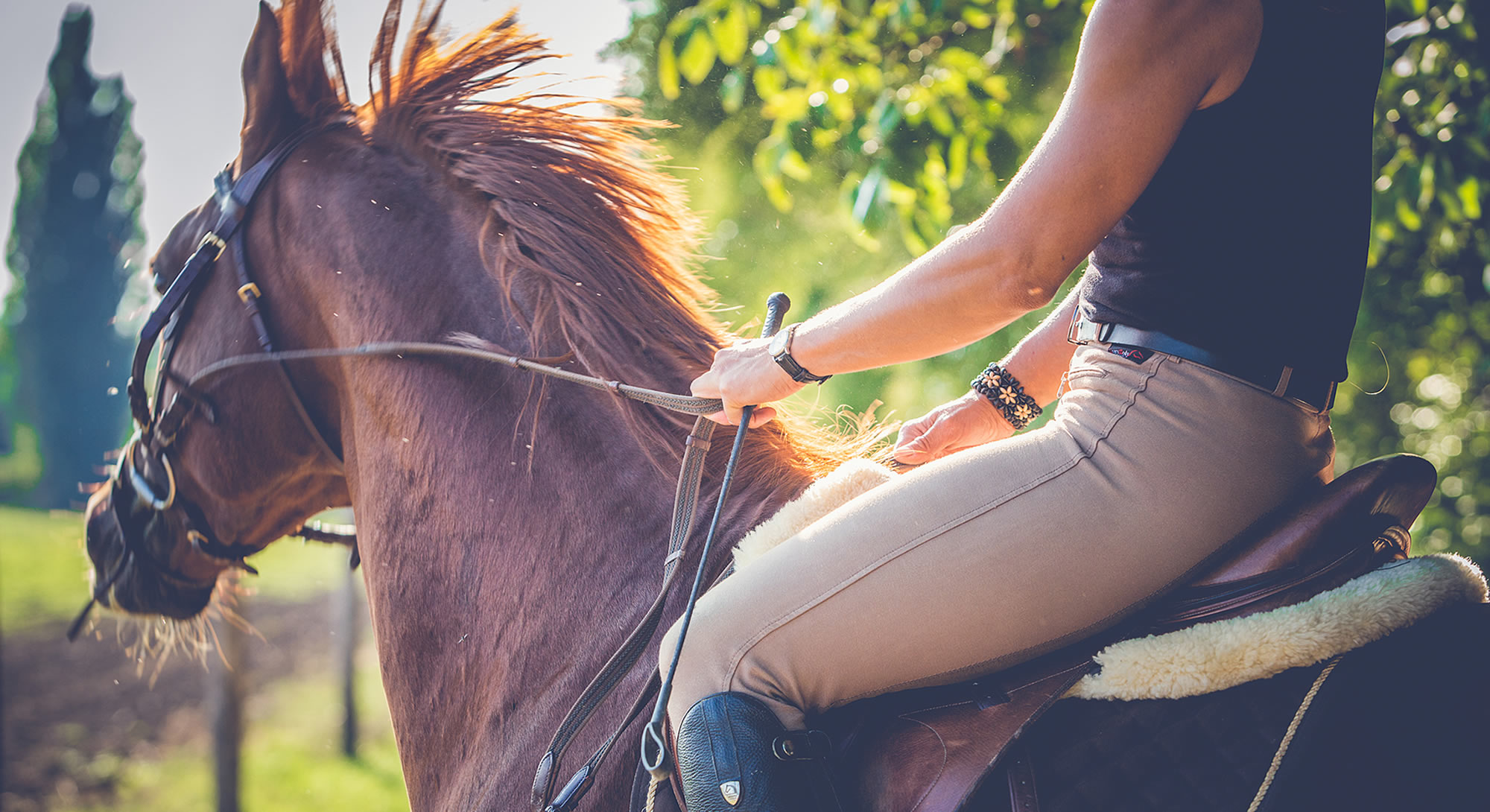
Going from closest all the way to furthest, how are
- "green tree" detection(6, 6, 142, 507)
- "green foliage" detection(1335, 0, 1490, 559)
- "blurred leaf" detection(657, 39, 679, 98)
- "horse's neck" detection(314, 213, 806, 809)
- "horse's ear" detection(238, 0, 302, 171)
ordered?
"horse's neck" detection(314, 213, 806, 809) < "horse's ear" detection(238, 0, 302, 171) < "green foliage" detection(1335, 0, 1490, 559) < "blurred leaf" detection(657, 39, 679, 98) < "green tree" detection(6, 6, 142, 507)

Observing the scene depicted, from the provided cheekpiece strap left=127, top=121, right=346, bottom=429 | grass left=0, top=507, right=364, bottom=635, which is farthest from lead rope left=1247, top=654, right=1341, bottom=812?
grass left=0, top=507, right=364, bottom=635

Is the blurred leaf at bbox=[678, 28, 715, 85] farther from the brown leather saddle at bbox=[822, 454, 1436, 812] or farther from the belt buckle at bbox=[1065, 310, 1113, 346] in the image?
the brown leather saddle at bbox=[822, 454, 1436, 812]

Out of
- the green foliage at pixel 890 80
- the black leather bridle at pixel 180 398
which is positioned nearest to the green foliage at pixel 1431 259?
the green foliage at pixel 890 80

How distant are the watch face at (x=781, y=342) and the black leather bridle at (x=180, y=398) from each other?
1277mm

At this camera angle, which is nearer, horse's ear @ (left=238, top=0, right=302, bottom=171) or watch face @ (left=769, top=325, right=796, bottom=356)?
watch face @ (left=769, top=325, right=796, bottom=356)

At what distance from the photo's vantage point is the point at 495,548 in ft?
5.61

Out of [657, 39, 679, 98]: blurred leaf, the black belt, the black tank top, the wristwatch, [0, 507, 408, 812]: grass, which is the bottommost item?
[0, 507, 408, 812]: grass

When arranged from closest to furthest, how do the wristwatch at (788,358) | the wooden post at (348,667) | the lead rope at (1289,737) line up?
1. the lead rope at (1289,737)
2. the wristwatch at (788,358)
3. the wooden post at (348,667)

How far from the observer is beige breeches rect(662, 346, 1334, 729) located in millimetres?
1144

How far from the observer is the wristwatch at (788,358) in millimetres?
1381

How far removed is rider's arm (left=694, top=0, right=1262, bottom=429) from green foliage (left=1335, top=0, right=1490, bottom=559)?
122 centimetres

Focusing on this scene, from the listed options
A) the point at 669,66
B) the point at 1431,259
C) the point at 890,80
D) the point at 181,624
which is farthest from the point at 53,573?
the point at 1431,259

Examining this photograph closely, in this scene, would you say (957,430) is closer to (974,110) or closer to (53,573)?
(974,110)

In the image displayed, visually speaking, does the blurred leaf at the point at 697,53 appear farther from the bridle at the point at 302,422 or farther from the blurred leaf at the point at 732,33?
the bridle at the point at 302,422
